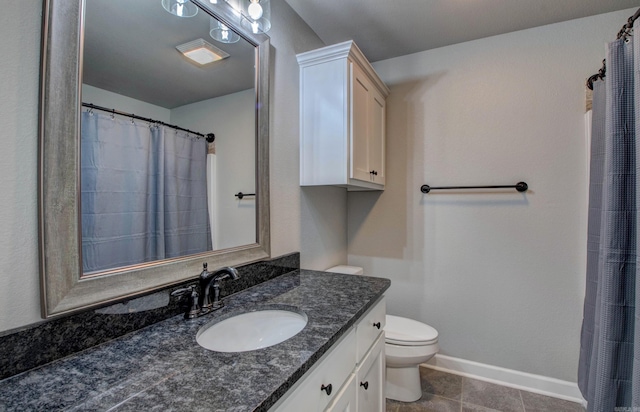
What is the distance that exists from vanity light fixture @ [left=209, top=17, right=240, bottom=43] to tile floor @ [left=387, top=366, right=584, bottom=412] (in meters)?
2.17

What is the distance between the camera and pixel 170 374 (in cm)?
66

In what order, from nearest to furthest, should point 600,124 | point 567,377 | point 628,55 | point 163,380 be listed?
point 163,380 < point 628,55 < point 600,124 < point 567,377

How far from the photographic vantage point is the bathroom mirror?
724 millimetres

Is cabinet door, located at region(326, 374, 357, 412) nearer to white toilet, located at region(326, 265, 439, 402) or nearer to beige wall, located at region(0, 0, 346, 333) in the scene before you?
white toilet, located at region(326, 265, 439, 402)

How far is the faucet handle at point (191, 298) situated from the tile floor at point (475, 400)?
4.55 ft

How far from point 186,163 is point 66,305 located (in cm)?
60

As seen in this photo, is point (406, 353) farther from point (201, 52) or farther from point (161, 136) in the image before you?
point (201, 52)

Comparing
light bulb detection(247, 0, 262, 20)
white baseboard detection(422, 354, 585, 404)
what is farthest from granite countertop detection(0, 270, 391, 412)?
white baseboard detection(422, 354, 585, 404)

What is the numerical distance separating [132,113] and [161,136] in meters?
0.11

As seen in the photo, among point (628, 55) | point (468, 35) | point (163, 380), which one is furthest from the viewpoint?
point (468, 35)

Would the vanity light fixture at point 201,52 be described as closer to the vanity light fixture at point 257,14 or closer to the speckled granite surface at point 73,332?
the vanity light fixture at point 257,14

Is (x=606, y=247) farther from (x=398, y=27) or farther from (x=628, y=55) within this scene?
(x=398, y=27)

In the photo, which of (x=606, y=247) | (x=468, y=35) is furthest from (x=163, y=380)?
(x=468, y=35)

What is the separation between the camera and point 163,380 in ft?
2.08
